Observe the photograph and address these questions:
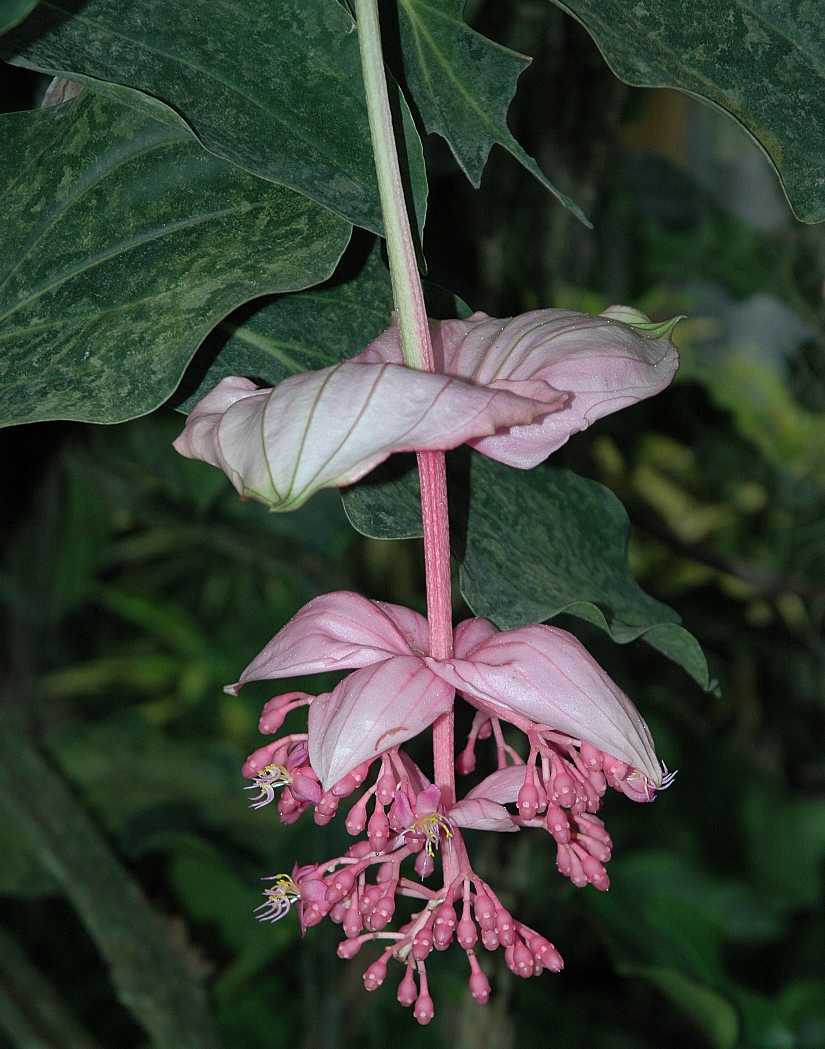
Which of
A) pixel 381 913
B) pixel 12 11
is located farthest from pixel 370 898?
pixel 12 11

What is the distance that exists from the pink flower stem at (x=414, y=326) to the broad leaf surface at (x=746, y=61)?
7 cm

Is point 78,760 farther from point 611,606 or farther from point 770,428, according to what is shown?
point 770,428

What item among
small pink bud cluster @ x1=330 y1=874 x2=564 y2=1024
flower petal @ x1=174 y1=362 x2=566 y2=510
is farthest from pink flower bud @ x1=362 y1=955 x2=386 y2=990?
flower petal @ x1=174 y1=362 x2=566 y2=510

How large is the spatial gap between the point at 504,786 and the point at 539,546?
0.08 metres

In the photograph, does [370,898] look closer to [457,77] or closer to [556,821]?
[556,821]

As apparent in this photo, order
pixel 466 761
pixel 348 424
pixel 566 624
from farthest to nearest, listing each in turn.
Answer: pixel 566 624 → pixel 466 761 → pixel 348 424

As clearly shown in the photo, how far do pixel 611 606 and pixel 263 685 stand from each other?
47.8 inches

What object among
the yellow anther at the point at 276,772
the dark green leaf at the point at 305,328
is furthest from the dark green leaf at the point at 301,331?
the yellow anther at the point at 276,772

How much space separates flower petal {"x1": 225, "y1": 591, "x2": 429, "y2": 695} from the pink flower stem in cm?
1

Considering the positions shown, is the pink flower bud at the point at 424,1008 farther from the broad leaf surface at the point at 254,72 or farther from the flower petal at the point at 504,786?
the broad leaf surface at the point at 254,72

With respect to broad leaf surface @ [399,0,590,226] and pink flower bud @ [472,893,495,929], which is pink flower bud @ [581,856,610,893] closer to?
pink flower bud @ [472,893,495,929]

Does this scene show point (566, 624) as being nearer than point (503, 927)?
No

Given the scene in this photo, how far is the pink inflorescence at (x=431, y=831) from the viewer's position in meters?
0.28

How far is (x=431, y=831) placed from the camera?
0.91 ft
